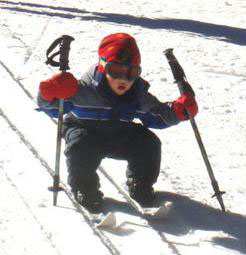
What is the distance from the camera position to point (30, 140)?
523 cm

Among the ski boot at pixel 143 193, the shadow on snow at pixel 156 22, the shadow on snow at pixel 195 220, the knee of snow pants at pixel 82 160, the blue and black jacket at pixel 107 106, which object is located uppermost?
the blue and black jacket at pixel 107 106

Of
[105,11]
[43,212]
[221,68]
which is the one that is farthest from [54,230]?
[105,11]

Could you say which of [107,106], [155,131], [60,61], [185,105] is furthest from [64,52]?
[155,131]

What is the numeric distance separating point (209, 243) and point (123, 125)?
1.00 metres

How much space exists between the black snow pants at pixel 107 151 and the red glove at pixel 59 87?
42cm

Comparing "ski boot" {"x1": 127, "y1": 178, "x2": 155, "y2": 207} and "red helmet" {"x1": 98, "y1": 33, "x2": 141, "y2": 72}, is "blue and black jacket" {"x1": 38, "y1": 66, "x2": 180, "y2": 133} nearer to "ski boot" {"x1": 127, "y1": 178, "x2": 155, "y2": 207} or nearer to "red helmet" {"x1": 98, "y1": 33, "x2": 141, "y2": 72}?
"red helmet" {"x1": 98, "y1": 33, "x2": 141, "y2": 72}

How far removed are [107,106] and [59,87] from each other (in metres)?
0.50

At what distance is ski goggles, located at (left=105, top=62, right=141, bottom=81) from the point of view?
4.12 metres

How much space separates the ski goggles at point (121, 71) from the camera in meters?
4.12

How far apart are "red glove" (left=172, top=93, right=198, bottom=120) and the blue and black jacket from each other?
0.06 m

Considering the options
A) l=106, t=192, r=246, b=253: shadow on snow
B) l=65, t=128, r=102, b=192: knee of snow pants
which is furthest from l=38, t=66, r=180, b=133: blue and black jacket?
l=106, t=192, r=246, b=253: shadow on snow

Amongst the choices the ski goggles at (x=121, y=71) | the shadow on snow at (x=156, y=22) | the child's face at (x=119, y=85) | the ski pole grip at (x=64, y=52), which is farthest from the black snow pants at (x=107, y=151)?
the shadow on snow at (x=156, y=22)

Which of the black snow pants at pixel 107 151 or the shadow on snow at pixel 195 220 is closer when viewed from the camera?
the shadow on snow at pixel 195 220

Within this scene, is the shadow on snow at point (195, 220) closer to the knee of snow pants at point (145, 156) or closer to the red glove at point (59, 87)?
the knee of snow pants at point (145, 156)
